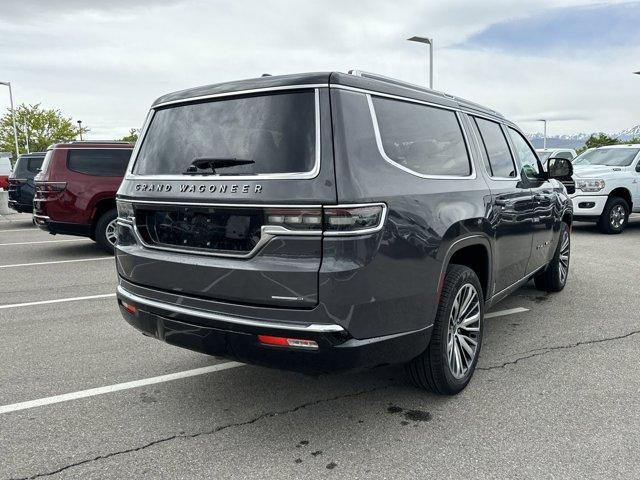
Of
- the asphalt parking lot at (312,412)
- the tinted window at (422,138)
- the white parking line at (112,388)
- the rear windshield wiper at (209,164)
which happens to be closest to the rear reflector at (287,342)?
the asphalt parking lot at (312,412)

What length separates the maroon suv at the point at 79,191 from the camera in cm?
859

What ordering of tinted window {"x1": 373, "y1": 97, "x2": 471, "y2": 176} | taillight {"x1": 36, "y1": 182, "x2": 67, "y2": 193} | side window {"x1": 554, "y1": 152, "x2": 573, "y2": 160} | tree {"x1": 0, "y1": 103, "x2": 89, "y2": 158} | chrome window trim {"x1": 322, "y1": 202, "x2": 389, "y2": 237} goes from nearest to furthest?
chrome window trim {"x1": 322, "y1": 202, "x2": 389, "y2": 237} → tinted window {"x1": 373, "y1": 97, "x2": 471, "y2": 176} → taillight {"x1": 36, "y1": 182, "x2": 67, "y2": 193} → side window {"x1": 554, "y1": 152, "x2": 573, "y2": 160} → tree {"x1": 0, "y1": 103, "x2": 89, "y2": 158}

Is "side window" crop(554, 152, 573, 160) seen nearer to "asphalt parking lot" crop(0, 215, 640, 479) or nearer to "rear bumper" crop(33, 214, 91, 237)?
"asphalt parking lot" crop(0, 215, 640, 479)

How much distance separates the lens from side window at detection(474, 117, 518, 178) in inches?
159

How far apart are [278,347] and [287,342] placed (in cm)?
6

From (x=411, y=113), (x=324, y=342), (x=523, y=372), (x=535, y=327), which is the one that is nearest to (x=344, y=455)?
(x=324, y=342)

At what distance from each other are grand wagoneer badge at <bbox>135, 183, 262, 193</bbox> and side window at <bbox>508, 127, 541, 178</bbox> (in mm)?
2998

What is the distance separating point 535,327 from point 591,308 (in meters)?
0.98

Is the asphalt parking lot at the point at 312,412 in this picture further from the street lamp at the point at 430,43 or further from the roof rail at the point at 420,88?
the street lamp at the point at 430,43

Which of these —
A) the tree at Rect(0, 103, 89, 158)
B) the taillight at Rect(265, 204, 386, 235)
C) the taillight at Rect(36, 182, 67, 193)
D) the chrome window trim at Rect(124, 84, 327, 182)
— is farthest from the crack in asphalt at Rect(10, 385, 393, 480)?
the tree at Rect(0, 103, 89, 158)

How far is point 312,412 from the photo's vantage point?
10.5 feet

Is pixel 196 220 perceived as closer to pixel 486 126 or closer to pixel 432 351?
pixel 432 351

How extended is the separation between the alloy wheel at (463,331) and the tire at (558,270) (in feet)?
8.21

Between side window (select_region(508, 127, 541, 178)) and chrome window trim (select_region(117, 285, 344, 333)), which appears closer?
chrome window trim (select_region(117, 285, 344, 333))
